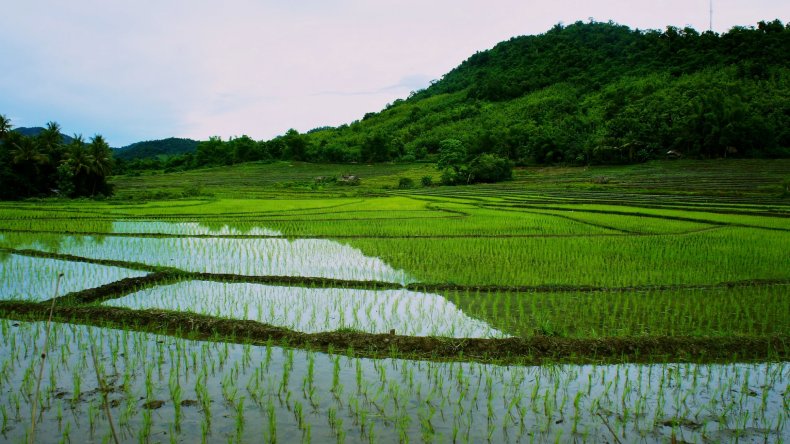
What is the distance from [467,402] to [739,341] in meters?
3.22

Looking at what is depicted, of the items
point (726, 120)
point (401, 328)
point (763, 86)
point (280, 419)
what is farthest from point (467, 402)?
point (763, 86)

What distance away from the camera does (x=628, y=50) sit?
254 feet

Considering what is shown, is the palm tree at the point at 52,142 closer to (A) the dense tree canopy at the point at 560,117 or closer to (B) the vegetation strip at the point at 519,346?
(A) the dense tree canopy at the point at 560,117

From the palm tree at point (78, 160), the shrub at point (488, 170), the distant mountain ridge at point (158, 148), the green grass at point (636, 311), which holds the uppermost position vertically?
the distant mountain ridge at point (158, 148)

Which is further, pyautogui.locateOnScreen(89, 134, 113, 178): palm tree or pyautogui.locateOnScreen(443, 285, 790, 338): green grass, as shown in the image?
pyautogui.locateOnScreen(89, 134, 113, 178): palm tree

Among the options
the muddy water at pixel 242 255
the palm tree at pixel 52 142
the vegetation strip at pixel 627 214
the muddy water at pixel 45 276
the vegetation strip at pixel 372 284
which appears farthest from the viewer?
the palm tree at pixel 52 142

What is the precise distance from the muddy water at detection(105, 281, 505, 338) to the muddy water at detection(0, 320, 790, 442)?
101 centimetres

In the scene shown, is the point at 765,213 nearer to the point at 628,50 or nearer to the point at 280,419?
the point at 280,419

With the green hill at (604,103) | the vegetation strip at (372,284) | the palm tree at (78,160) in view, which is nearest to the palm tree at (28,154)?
the palm tree at (78,160)

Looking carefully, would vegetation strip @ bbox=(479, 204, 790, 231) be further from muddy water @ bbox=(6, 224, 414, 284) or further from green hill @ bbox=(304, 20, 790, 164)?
green hill @ bbox=(304, 20, 790, 164)

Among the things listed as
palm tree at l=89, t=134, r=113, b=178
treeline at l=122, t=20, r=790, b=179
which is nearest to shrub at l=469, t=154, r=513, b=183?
treeline at l=122, t=20, r=790, b=179

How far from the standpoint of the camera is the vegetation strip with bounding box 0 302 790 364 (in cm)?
487

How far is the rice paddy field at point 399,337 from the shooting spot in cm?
361

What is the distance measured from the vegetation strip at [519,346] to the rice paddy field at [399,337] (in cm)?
2
